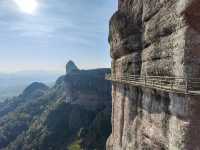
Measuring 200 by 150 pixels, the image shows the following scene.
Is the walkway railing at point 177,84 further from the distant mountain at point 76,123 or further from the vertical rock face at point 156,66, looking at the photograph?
the distant mountain at point 76,123

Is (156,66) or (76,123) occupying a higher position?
(156,66)

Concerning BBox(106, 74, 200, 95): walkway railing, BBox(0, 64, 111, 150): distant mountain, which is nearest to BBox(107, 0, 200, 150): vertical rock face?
BBox(106, 74, 200, 95): walkway railing

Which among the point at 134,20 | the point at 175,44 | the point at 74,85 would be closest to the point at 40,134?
the point at 74,85

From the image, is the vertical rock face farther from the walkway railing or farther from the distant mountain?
the distant mountain

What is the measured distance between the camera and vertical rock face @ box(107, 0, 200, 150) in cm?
2252

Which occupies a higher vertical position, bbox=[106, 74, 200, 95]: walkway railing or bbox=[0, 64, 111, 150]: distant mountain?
bbox=[106, 74, 200, 95]: walkway railing

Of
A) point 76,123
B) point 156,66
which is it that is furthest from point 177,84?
point 76,123

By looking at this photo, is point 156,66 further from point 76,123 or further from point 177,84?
point 76,123

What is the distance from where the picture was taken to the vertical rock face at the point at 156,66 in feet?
73.9

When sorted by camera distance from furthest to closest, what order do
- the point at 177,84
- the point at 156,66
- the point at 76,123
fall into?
the point at 76,123
the point at 156,66
the point at 177,84

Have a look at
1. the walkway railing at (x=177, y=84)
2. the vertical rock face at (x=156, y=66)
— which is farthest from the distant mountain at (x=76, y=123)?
the walkway railing at (x=177, y=84)

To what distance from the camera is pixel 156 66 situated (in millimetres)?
29672

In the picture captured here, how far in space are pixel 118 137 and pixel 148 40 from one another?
19.8 meters

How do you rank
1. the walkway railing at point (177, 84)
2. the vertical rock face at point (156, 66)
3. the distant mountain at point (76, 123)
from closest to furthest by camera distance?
1. the walkway railing at point (177, 84)
2. the vertical rock face at point (156, 66)
3. the distant mountain at point (76, 123)
